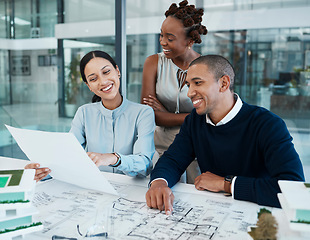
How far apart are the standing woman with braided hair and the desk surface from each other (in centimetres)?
83

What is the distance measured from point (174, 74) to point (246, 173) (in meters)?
0.96

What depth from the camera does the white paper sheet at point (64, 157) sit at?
51.8 inches

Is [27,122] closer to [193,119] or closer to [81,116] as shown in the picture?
[81,116]

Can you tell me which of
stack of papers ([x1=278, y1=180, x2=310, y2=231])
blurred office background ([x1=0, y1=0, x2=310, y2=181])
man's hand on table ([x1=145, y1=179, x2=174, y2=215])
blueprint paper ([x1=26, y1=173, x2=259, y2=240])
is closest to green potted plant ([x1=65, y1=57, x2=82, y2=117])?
blurred office background ([x1=0, y1=0, x2=310, y2=181])

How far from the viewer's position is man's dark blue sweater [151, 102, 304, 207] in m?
1.42

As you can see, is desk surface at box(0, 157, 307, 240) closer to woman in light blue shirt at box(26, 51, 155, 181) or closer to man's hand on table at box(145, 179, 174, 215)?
man's hand on table at box(145, 179, 174, 215)

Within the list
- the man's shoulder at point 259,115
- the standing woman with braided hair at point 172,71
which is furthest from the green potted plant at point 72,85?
the man's shoulder at point 259,115

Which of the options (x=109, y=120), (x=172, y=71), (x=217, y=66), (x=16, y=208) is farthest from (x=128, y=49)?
(x=16, y=208)

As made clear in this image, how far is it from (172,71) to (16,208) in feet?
5.34

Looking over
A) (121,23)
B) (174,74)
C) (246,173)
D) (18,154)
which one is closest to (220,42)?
(121,23)

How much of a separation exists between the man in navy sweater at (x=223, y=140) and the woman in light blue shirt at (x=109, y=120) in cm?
25

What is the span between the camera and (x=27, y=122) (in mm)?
4680

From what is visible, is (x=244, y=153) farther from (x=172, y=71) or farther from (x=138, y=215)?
(x=172, y=71)

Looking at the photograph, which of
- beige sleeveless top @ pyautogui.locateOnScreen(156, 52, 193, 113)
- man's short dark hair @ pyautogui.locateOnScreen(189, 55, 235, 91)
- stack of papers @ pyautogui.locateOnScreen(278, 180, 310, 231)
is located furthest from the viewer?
beige sleeveless top @ pyautogui.locateOnScreen(156, 52, 193, 113)
